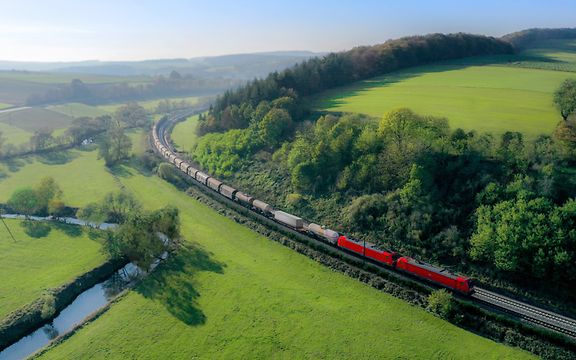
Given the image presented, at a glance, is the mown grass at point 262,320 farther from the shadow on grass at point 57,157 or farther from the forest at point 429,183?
the shadow on grass at point 57,157

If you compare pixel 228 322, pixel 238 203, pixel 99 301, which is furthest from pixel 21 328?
pixel 238 203

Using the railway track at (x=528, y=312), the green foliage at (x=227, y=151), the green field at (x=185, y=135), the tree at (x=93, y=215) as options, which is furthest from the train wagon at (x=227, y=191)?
the railway track at (x=528, y=312)

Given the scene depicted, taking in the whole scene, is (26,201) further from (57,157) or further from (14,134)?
(14,134)

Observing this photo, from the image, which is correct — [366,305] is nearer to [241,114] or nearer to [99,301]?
[99,301]

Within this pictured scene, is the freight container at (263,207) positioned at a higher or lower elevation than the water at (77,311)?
higher

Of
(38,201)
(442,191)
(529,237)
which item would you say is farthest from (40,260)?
(529,237)
